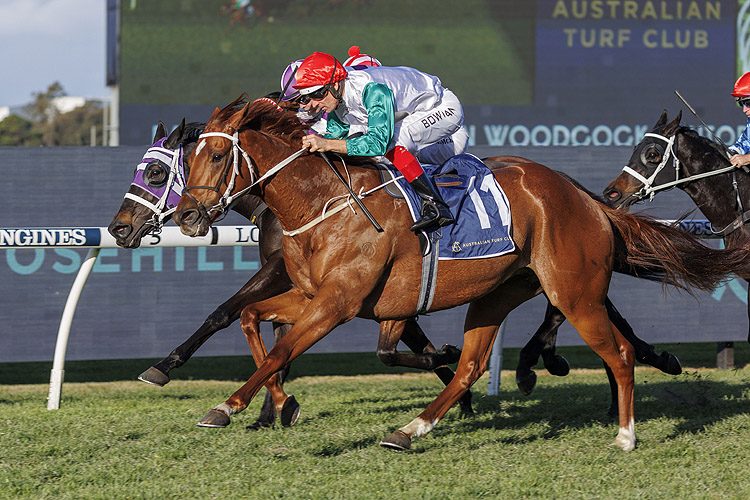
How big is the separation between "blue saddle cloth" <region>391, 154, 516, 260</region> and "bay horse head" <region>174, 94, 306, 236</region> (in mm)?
574

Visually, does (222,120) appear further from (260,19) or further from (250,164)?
(260,19)

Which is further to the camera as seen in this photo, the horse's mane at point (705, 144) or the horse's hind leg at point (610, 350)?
the horse's mane at point (705, 144)

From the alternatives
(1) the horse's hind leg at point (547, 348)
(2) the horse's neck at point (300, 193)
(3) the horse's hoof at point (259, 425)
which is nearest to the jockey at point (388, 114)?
(2) the horse's neck at point (300, 193)

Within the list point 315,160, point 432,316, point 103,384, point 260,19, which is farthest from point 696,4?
point 315,160

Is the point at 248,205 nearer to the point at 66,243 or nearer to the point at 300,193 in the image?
the point at 66,243

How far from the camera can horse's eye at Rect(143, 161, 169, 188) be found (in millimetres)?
4520

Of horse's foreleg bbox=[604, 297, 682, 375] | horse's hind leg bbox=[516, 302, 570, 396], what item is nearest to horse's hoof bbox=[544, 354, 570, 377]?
horse's hind leg bbox=[516, 302, 570, 396]

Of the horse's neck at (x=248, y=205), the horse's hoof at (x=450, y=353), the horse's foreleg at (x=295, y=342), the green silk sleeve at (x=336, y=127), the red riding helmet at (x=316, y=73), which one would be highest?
the red riding helmet at (x=316, y=73)

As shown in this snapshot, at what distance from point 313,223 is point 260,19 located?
8610 mm

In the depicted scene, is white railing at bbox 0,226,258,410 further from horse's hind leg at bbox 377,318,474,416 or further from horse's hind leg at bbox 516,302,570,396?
horse's hind leg at bbox 516,302,570,396

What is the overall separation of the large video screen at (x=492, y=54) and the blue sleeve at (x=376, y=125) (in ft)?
25.8

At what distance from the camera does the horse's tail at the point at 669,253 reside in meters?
4.59

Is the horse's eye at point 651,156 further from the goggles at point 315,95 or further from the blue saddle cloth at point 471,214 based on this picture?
the goggles at point 315,95

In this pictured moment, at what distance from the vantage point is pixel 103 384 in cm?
675
